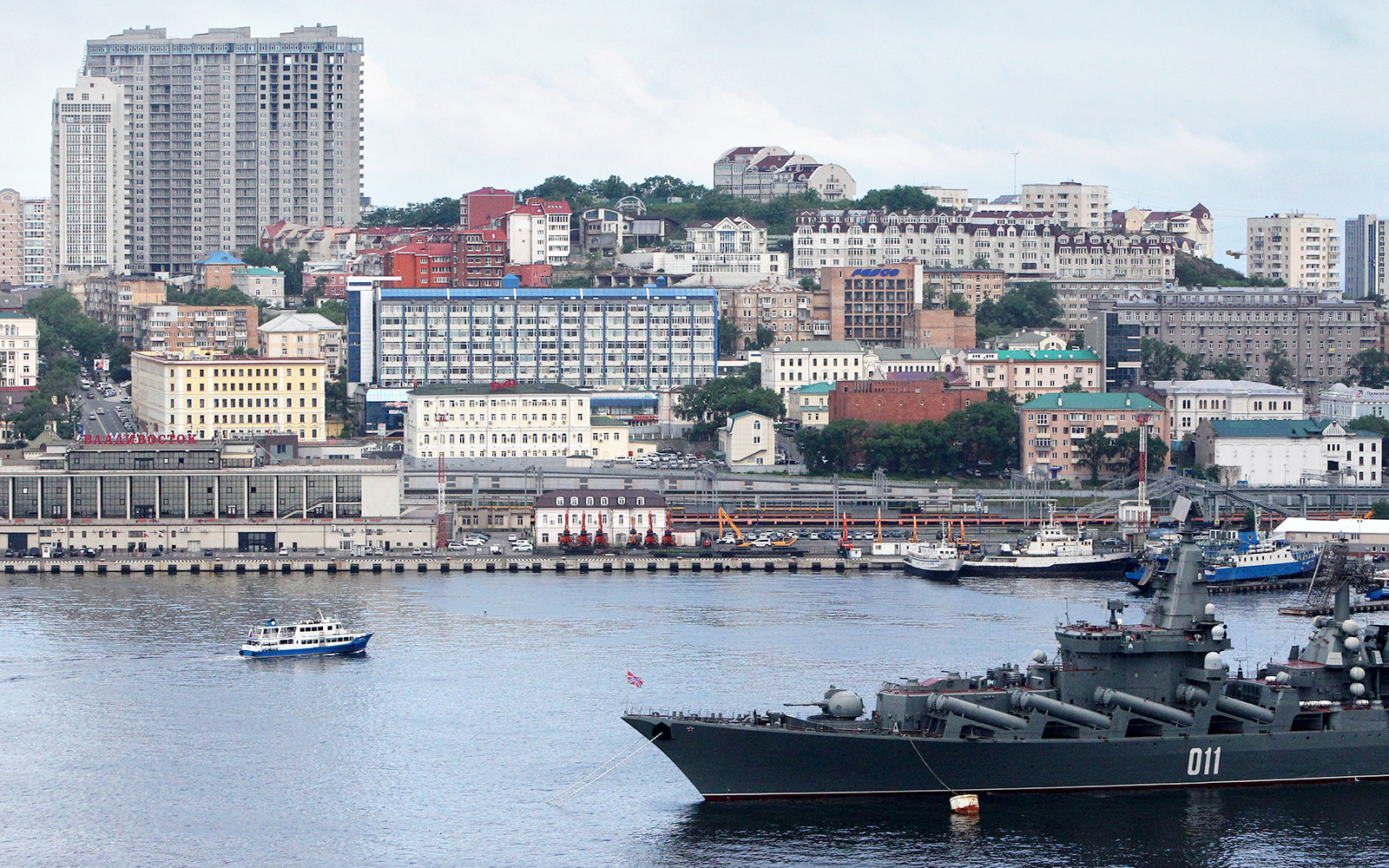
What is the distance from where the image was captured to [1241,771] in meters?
28.2

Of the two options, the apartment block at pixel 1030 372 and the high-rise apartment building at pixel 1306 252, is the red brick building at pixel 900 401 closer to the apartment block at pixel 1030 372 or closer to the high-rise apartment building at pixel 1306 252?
the apartment block at pixel 1030 372

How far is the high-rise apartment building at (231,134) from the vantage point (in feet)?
373

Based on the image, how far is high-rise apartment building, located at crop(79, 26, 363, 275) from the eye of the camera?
373 feet

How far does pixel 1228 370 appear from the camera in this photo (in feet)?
260

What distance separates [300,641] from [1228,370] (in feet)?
159

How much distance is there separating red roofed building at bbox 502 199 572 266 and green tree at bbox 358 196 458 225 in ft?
45.9

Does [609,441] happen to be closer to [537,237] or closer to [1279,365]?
[537,237]

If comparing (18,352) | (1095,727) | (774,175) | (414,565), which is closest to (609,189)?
(774,175)

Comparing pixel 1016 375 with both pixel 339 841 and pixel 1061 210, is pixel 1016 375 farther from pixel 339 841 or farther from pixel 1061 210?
pixel 339 841

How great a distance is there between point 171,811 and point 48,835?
5.23 feet

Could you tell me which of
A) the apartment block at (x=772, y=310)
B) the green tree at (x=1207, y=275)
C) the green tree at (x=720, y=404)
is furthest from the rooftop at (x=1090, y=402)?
the green tree at (x=1207, y=275)

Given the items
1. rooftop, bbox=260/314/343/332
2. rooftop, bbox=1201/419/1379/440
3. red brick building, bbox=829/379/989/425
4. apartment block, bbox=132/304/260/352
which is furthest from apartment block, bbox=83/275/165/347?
rooftop, bbox=1201/419/1379/440

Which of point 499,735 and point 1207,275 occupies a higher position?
point 1207,275

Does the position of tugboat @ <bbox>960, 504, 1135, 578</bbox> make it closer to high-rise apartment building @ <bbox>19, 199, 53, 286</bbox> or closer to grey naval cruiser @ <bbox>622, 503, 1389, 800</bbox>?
grey naval cruiser @ <bbox>622, 503, 1389, 800</bbox>
